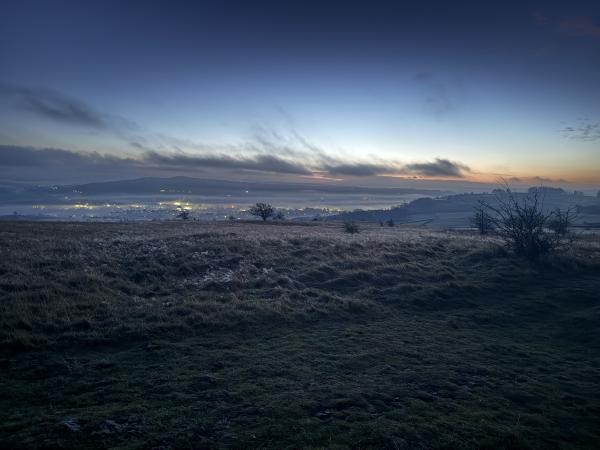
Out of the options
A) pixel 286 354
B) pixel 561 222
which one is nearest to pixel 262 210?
pixel 561 222

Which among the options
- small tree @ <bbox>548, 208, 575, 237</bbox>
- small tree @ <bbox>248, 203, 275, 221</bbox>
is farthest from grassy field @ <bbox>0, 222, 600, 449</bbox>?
small tree @ <bbox>248, 203, 275, 221</bbox>

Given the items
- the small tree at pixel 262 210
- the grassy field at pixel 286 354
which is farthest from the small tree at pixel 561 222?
the small tree at pixel 262 210

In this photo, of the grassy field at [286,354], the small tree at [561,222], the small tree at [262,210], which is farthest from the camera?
the small tree at [262,210]

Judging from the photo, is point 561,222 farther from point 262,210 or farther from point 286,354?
point 262,210

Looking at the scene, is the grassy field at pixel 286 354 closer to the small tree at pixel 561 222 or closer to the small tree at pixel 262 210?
the small tree at pixel 561 222

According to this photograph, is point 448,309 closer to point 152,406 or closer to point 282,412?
point 282,412

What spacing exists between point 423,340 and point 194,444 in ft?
29.3

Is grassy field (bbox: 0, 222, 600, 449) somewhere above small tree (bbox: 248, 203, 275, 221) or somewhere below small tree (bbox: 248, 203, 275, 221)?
below

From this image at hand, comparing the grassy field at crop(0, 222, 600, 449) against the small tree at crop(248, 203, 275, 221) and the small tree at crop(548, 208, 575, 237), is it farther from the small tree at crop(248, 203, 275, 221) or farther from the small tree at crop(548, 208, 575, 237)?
the small tree at crop(248, 203, 275, 221)

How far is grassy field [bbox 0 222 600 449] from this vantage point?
23.2 feet

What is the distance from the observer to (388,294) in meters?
18.2

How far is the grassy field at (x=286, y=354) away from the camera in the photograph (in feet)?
23.2

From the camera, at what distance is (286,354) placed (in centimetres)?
1097

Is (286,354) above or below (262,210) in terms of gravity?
below
